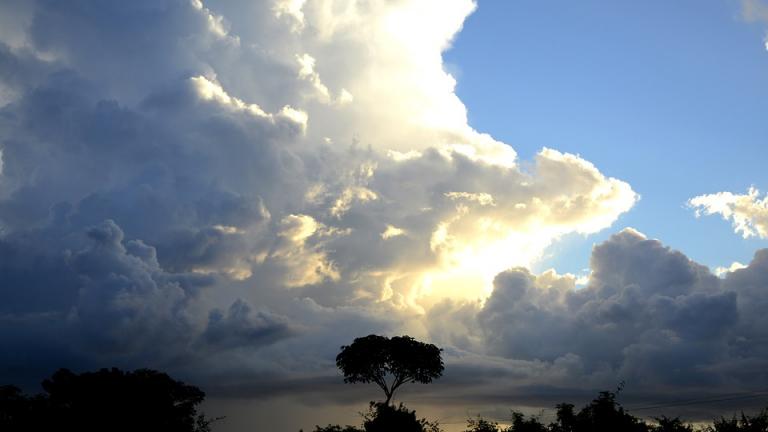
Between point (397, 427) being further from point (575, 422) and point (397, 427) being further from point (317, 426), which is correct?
point (575, 422)

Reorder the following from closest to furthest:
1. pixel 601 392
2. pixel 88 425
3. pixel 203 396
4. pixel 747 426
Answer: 1. pixel 747 426
2. pixel 88 425
3. pixel 601 392
4. pixel 203 396

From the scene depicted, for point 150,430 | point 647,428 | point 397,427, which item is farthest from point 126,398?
point 647,428

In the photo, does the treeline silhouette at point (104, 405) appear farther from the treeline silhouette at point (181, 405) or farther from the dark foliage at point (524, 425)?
the dark foliage at point (524, 425)

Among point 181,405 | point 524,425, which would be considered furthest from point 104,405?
point 524,425

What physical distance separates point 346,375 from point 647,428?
4077 cm

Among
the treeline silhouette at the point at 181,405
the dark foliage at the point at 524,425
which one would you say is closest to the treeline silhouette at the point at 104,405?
the treeline silhouette at the point at 181,405

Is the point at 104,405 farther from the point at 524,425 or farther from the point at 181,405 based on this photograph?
the point at 524,425

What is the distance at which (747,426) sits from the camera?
7531 cm

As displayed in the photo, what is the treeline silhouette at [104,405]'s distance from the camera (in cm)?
8138

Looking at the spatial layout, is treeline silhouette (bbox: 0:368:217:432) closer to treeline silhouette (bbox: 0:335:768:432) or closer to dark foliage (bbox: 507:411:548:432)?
treeline silhouette (bbox: 0:335:768:432)

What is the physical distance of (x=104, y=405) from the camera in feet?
269

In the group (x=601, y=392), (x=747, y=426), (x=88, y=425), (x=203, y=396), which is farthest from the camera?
(x=203, y=396)

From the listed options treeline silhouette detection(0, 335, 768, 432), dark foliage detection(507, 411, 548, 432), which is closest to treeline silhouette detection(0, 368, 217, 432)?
treeline silhouette detection(0, 335, 768, 432)

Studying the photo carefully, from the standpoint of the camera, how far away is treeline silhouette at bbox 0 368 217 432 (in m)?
81.4
